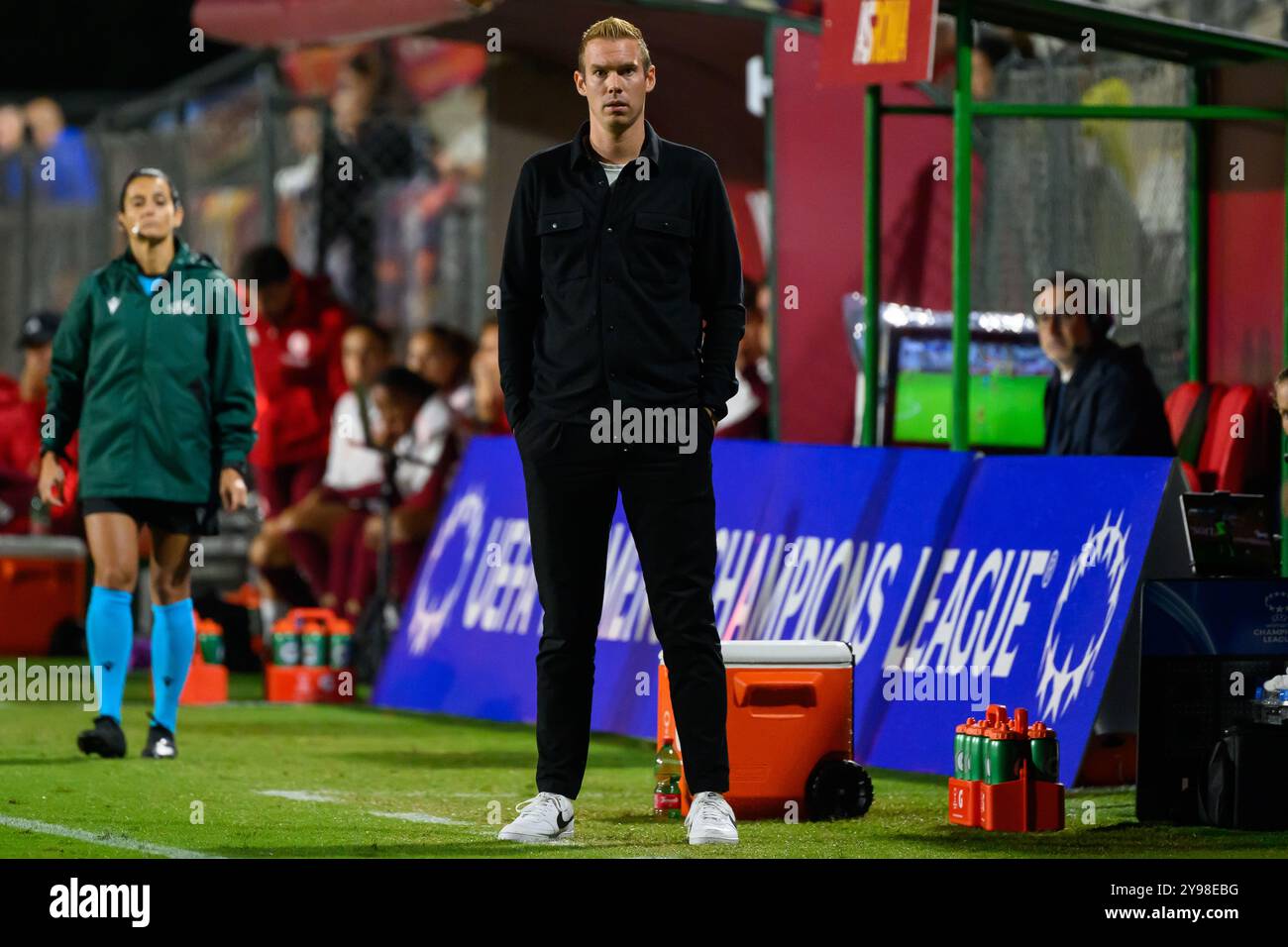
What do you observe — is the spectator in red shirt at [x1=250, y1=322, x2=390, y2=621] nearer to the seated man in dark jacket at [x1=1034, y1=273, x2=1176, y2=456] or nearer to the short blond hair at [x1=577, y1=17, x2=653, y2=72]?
the seated man in dark jacket at [x1=1034, y1=273, x2=1176, y2=456]

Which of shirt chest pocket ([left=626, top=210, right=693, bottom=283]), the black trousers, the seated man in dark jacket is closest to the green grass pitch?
the black trousers

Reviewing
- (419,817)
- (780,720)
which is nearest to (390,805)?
(419,817)

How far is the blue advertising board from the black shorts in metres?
2.26

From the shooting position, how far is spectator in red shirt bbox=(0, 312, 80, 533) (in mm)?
17562

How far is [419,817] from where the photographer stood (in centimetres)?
902

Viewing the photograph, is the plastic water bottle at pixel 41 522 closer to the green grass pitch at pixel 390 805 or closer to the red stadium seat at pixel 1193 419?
the green grass pitch at pixel 390 805

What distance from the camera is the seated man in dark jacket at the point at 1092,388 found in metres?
11.7

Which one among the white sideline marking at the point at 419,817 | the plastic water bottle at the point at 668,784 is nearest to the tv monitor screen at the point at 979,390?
the plastic water bottle at the point at 668,784

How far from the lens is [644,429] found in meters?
7.82

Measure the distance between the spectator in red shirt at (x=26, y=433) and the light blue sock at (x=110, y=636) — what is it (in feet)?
22.0

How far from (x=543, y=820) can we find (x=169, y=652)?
3.27 metres

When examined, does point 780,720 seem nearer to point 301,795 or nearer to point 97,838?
point 301,795
